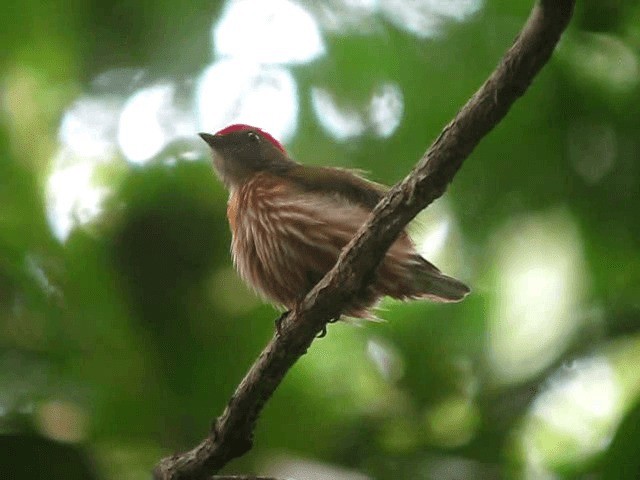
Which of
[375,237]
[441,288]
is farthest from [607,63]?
Answer: [375,237]

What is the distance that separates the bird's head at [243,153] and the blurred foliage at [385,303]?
229 millimetres

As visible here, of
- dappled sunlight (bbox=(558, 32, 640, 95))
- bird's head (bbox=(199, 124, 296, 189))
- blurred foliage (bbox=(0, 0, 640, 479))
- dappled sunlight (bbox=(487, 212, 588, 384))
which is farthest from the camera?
bird's head (bbox=(199, 124, 296, 189))

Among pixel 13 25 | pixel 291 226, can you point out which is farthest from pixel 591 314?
pixel 13 25

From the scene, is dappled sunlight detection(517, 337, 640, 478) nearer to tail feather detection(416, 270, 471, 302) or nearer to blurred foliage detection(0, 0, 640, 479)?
blurred foliage detection(0, 0, 640, 479)

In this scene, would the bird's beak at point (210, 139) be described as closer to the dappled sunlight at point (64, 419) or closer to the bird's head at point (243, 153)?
the bird's head at point (243, 153)

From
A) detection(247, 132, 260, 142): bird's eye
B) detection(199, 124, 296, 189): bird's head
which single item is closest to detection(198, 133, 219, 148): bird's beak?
detection(199, 124, 296, 189): bird's head

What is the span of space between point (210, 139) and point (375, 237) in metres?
2.34

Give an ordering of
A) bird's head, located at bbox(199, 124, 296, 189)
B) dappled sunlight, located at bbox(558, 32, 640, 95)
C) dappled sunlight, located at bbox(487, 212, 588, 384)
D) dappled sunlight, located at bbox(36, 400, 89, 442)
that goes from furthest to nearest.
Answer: bird's head, located at bbox(199, 124, 296, 189) < dappled sunlight, located at bbox(487, 212, 588, 384) < dappled sunlight, located at bbox(558, 32, 640, 95) < dappled sunlight, located at bbox(36, 400, 89, 442)

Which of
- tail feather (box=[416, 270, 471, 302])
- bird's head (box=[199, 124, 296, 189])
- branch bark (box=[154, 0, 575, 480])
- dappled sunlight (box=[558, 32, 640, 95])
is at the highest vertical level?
bird's head (box=[199, 124, 296, 189])

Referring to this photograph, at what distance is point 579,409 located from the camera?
4.49m

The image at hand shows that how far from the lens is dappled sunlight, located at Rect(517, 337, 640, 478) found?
3.66 metres

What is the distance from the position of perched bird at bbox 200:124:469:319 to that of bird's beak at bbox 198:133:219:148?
0.40m

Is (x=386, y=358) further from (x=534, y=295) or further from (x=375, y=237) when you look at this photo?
(x=375, y=237)

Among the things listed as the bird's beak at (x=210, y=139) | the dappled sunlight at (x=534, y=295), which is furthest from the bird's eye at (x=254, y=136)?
the dappled sunlight at (x=534, y=295)
